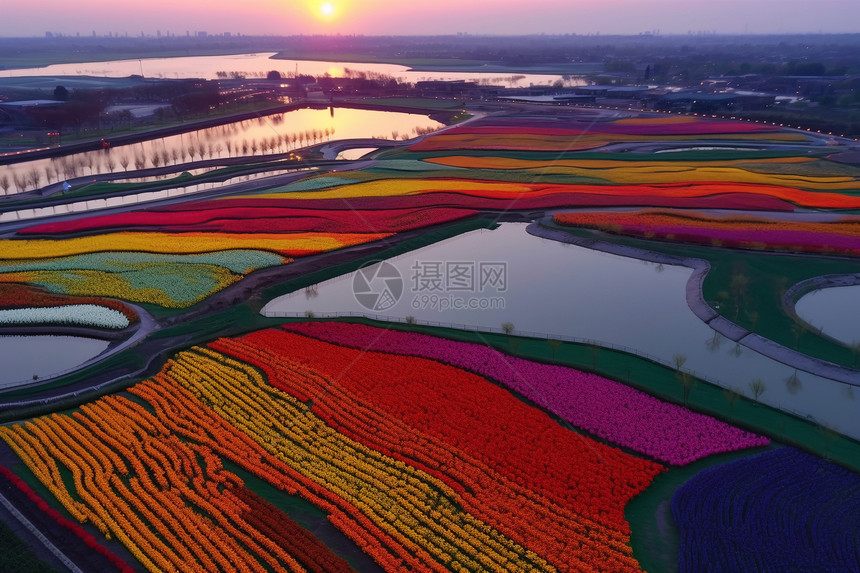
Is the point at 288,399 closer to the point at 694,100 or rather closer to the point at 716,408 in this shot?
the point at 716,408

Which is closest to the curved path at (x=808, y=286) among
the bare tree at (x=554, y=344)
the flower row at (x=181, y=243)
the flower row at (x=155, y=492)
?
the bare tree at (x=554, y=344)

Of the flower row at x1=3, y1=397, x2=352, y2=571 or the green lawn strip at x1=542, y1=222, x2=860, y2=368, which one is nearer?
the flower row at x1=3, y1=397, x2=352, y2=571

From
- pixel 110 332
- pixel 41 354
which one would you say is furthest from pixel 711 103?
pixel 41 354

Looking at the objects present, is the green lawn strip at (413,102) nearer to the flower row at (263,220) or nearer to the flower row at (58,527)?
the flower row at (263,220)

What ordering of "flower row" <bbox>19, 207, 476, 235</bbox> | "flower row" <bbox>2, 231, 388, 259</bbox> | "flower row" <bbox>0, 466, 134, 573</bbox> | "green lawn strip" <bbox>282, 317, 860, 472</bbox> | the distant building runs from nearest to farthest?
"flower row" <bbox>0, 466, 134, 573</bbox> → "green lawn strip" <bbox>282, 317, 860, 472</bbox> → "flower row" <bbox>2, 231, 388, 259</bbox> → "flower row" <bbox>19, 207, 476, 235</bbox> → the distant building

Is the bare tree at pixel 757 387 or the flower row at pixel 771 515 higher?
the bare tree at pixel 757 387

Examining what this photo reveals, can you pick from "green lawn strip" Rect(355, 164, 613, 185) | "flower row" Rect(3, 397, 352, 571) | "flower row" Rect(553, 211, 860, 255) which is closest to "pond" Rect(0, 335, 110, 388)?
"flower row" Rect(3, 397, 352, 571)

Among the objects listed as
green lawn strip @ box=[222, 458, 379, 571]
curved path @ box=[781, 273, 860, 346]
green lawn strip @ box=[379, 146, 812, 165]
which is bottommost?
green lawn strip @ box=[222, 458, 379, 571]

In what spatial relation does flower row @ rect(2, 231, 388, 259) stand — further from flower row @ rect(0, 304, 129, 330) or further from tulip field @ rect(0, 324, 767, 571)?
tulip field @ rect(0, 324, 767, 571)
